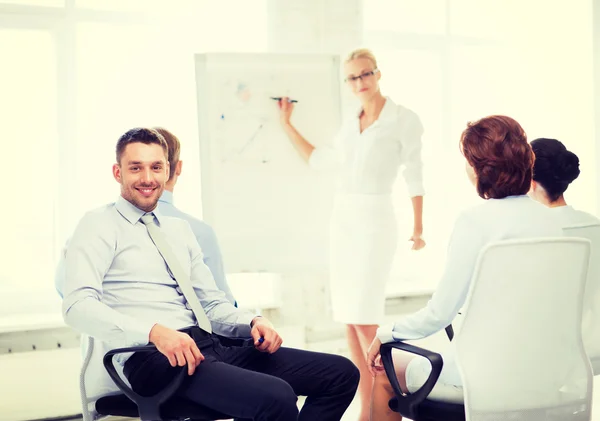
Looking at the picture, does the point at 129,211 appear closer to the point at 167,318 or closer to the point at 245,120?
the point at 167,318

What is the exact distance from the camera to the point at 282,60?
4.00 metres

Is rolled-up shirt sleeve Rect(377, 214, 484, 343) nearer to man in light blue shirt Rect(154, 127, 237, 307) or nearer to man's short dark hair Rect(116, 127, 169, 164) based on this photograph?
man in light blue shirt Rect(154, 127, 237, 307)

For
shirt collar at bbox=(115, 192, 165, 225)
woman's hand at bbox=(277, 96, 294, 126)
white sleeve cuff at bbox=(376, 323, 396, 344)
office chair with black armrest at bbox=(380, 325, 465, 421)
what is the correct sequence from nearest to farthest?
office chair with black armrest at bbox=(380, 325, 465, 421)
white sleeve cuff at bbox=(376, 323, 396, 344)
shirt collar at bbox=(115, 192, 165, 225)
woman's hand at bbox=(277, 96, 294, 126)

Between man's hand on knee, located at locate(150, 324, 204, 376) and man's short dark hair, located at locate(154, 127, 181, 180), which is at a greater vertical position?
man's short dark hair, located at locate(154, 127, 181, 180)

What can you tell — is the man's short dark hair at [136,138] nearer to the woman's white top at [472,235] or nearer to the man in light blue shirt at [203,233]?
the man in light blue shirt at [203,233]

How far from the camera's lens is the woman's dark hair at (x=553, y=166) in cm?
280

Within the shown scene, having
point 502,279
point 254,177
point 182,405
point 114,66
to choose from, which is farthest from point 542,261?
point 114,66

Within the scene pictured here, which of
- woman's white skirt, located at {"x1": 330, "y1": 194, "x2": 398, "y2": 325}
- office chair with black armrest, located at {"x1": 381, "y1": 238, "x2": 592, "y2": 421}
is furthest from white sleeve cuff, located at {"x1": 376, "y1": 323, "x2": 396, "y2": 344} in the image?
woman's white skirt, located at {"x1": 330, "y1": 194, "x2": 398, "y2": 325}

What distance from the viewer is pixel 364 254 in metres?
3.76

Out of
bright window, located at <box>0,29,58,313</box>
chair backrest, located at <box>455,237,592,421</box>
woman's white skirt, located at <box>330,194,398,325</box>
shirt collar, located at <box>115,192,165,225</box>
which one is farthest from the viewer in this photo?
bright window, located at <box>0,29,58,313</box>

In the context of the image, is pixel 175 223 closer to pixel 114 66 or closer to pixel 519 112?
pixel 114 66

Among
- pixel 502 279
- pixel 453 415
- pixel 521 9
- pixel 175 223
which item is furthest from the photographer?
pixel 521 9

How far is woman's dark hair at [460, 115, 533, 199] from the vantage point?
2205mm

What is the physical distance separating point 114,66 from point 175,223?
1.84 metres
